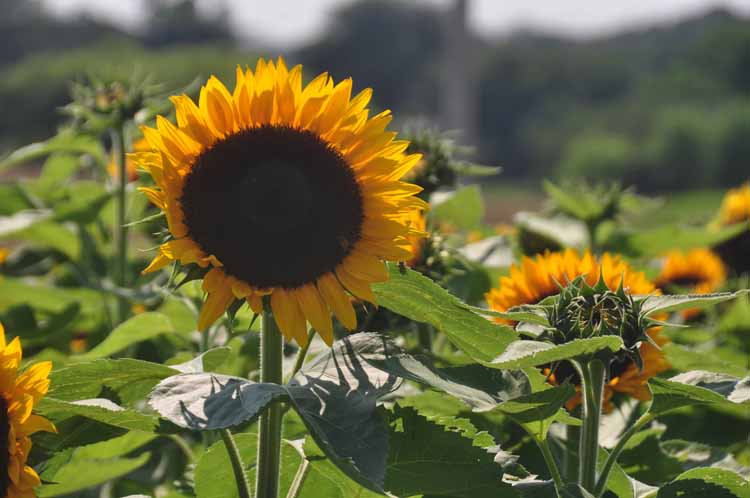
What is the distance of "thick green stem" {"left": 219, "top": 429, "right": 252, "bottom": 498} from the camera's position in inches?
33.8

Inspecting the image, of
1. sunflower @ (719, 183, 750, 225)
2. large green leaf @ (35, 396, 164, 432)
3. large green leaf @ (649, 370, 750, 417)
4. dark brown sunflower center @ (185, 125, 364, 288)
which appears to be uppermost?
dark brown sunflower center @ (185, 125, 364, 288)

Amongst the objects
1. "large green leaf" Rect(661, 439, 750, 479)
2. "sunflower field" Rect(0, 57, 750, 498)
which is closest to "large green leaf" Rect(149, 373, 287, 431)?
"sunflower field" Rect(0, 57, 750, 498)

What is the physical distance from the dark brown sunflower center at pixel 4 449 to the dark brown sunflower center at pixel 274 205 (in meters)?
0.19

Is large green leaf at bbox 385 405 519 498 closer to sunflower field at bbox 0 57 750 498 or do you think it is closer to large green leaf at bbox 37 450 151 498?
sunflower field at bbox 0 57 750 498

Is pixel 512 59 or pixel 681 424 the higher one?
pixel 681 424

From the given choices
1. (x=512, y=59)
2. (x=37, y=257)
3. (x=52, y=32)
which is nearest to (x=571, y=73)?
(x=512, y=59)

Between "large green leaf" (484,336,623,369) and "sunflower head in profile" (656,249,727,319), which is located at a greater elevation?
"large green leaf" (484,336,623,369)

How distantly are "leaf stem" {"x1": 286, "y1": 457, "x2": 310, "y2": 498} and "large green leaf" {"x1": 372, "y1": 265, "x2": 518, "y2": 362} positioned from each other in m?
0.15

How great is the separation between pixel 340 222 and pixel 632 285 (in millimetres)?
362

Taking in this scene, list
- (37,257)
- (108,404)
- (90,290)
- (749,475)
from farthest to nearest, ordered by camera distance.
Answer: (37,257) → (90,290) → (749,475) → (108,404)

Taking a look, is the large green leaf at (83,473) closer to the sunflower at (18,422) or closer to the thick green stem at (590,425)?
the sunflower at (18,422)

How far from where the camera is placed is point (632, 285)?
3.60 feet

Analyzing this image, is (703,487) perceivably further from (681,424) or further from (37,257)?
(37,257)

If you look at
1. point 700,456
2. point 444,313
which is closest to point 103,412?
point 444,313
